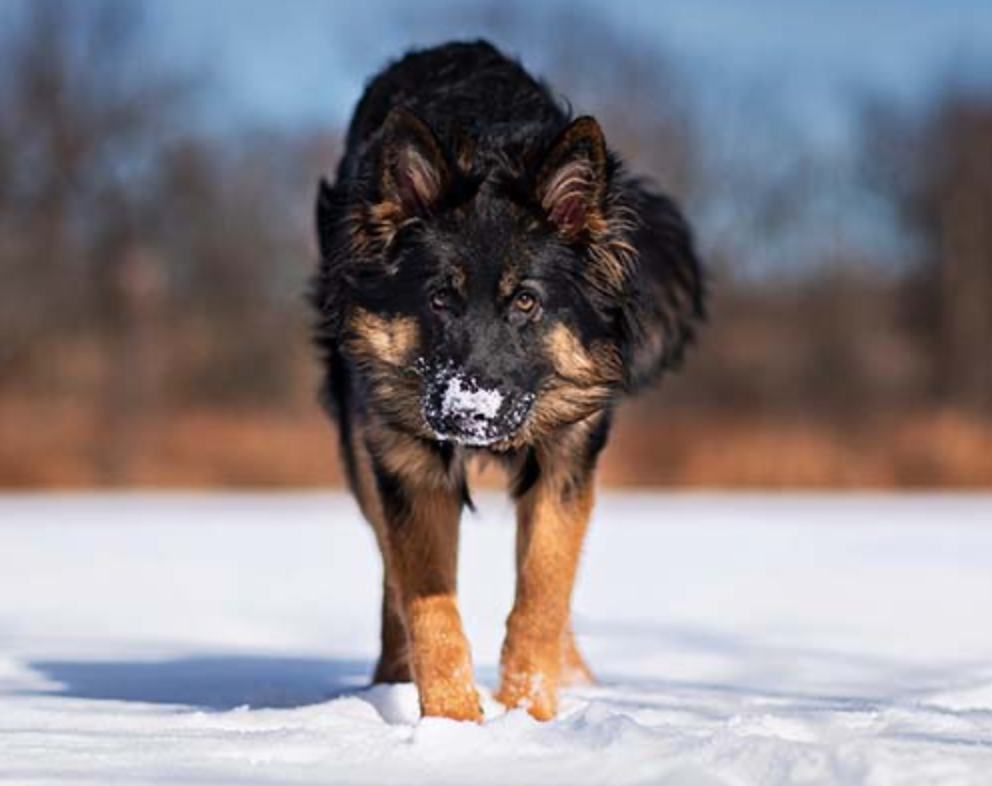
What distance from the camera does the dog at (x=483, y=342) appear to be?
505 cm

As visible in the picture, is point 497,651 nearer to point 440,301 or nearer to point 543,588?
point 543,588

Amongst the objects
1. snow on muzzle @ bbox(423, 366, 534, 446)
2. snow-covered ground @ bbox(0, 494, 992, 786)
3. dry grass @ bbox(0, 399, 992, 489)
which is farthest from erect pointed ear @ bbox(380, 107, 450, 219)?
dry grass @ bbox(0, 399, 992, 489)

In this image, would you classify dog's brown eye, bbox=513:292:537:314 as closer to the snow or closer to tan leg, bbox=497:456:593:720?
the snow

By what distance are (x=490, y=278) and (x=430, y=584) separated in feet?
3.36

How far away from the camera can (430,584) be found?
17.3 ft

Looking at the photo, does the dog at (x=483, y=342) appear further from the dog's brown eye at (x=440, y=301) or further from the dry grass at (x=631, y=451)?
the dry grass at (x=631, y=451)

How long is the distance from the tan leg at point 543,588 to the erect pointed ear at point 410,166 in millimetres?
1055

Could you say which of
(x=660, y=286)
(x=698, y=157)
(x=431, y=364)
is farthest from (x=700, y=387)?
(x=431, y=364)

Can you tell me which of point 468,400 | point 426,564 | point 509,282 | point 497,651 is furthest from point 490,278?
point 497,651

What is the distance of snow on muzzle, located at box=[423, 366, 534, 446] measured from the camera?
4.79 m

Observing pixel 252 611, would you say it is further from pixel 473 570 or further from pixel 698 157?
pixel 698 157

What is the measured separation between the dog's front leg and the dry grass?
1878cm

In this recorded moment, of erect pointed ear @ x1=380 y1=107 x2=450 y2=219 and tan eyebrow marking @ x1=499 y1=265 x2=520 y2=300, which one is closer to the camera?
tan eyebrow marking @ x1=499 y1=265 x2=520 y2=300

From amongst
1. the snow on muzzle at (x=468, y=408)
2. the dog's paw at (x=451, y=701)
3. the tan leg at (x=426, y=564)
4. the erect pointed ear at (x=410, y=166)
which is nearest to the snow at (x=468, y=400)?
the snow on muzzle at (x=468, y=408)
